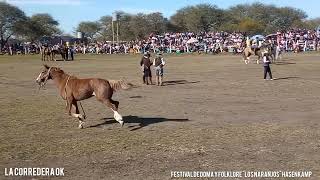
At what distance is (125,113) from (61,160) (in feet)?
18.5

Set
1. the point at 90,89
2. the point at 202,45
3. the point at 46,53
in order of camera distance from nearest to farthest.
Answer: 1. the point at 90,89
2. the point at 46,53
3. the point at 202,45

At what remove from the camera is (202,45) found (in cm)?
6706

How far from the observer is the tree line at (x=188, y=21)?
101m

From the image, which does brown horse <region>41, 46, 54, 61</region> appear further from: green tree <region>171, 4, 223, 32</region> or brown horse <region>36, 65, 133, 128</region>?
green tree <region>171, 4, 223, 32</region>

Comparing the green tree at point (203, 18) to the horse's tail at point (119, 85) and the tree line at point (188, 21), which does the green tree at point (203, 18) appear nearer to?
the tree line at point (188, 21)

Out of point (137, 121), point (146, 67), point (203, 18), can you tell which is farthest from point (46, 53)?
point (203, 18)

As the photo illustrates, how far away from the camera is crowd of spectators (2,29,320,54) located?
62.5 m

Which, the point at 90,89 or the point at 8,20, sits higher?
the point at 8,20

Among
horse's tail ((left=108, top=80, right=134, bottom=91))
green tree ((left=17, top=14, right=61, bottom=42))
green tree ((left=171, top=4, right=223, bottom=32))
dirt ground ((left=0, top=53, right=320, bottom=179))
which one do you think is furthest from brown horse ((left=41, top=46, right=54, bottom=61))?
green tree ((left=171, top=4, right=223, bottom=32))

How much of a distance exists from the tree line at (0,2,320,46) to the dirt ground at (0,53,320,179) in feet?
273

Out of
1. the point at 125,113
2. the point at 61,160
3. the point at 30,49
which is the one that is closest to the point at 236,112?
the point at 125,113

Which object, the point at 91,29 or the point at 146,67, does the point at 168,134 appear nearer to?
the point at 146,67

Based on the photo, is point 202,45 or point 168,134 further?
point 202,45

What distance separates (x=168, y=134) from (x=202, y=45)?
2207 inches
